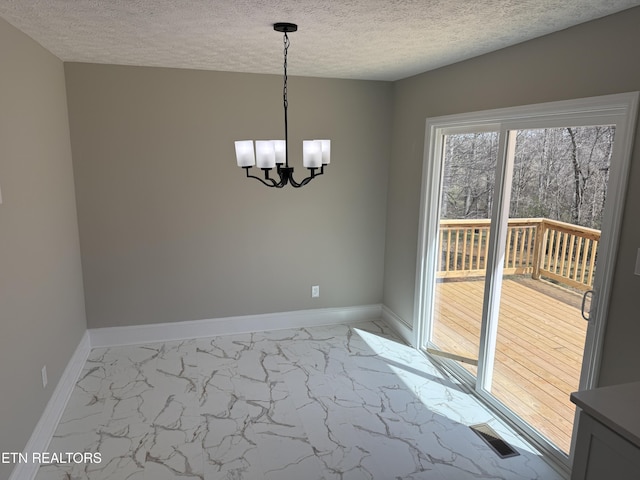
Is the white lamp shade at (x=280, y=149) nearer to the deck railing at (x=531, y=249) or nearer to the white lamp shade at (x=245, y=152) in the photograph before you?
the white lamp shade at (x=245, y=152)

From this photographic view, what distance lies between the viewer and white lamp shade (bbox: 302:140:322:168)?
102 inches

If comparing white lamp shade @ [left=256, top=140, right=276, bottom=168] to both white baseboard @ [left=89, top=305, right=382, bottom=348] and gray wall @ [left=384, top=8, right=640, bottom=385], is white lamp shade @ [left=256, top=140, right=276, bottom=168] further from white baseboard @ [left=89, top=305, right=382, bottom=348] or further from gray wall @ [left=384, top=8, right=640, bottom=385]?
white baseboard @ [left=89, top=305, right=382, bottom=348]

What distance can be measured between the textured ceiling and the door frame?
17.0 inches

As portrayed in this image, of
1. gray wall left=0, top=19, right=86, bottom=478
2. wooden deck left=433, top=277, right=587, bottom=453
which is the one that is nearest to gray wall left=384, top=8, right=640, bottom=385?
wooden deck left=433, top=277, right=587, bottom=453

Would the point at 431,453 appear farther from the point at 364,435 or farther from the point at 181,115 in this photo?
the point at 181,115

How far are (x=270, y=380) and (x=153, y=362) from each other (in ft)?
3.51

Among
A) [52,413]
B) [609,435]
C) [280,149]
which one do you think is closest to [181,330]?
[52,413]

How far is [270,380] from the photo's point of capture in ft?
11.5

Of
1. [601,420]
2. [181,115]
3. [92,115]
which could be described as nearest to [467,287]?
[601,420]

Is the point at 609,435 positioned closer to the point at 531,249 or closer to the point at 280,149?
the point at 531,249

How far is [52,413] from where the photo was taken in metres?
2.87

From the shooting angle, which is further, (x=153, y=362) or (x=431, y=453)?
(x=153, y=362)

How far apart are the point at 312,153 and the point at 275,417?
5.91ft

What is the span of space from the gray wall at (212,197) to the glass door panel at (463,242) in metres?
0.97
